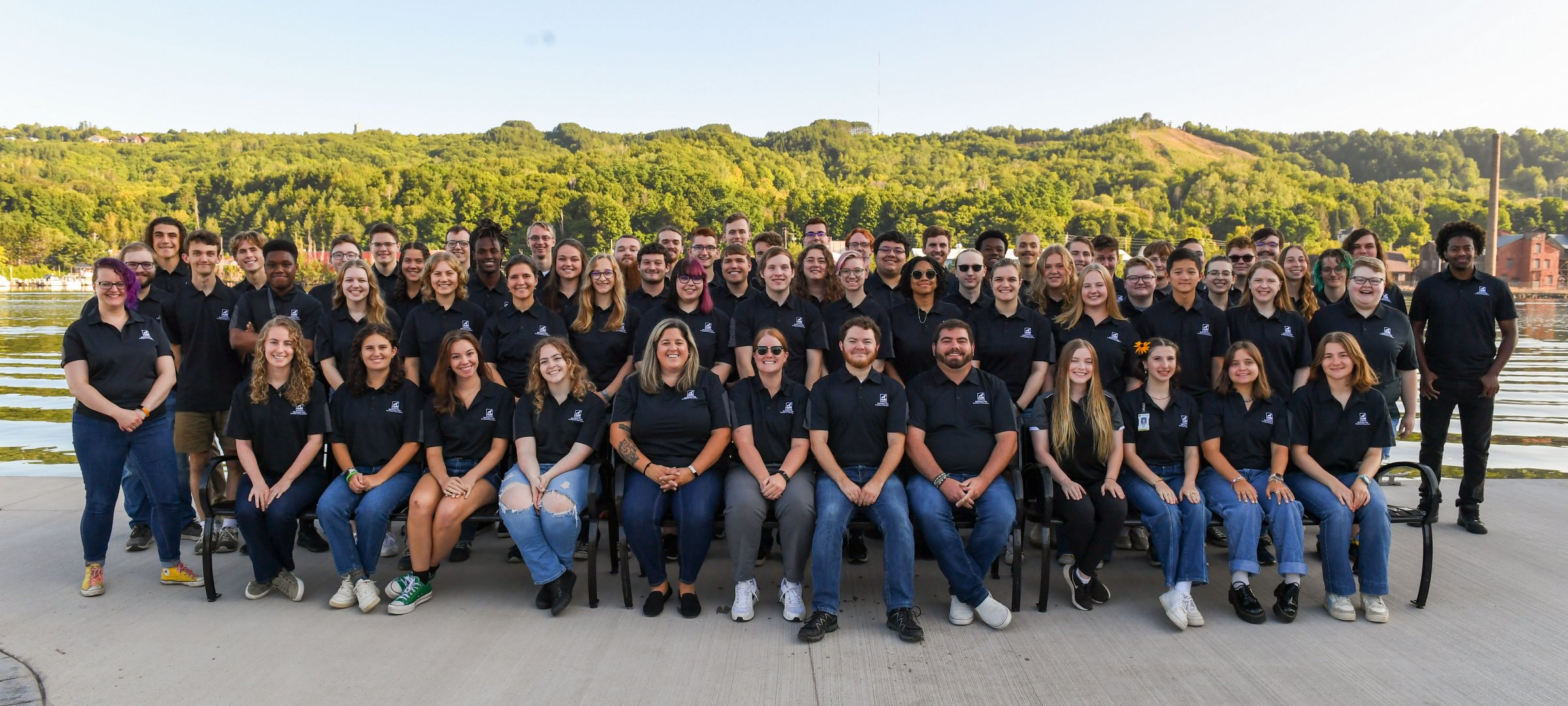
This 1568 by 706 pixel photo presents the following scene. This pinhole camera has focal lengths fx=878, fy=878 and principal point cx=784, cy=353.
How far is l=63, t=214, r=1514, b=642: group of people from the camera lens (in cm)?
429

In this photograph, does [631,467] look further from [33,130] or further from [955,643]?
[33,130]

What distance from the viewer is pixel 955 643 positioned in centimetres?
387

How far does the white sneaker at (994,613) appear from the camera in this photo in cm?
401

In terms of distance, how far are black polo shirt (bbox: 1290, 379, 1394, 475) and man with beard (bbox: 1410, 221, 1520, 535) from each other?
1509 millimetres

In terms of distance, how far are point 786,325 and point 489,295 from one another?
2196 millimetres

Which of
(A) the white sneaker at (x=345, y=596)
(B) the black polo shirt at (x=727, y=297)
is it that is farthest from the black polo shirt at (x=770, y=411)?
(A) the white sneaker at (x=345, y=596)

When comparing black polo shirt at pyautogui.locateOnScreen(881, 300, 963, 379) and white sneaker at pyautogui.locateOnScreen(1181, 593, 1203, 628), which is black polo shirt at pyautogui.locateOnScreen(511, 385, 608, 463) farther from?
white sneaker at pyautogui.locateOnScreen(1181, 593, 1203, 628)

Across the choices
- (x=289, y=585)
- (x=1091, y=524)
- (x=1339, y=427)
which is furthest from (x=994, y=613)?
(x=289, y=585)

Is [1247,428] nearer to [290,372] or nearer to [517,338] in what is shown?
[517,338]

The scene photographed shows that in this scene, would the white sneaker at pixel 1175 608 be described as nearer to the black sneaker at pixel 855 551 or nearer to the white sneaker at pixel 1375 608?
the white sneaker at pixel 1375 608

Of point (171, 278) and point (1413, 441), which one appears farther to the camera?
point (1413, 441)

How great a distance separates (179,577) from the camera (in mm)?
4633

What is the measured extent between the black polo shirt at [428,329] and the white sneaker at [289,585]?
1.24 m

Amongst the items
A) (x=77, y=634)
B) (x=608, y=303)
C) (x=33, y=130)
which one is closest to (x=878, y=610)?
(x=608, y=303)
